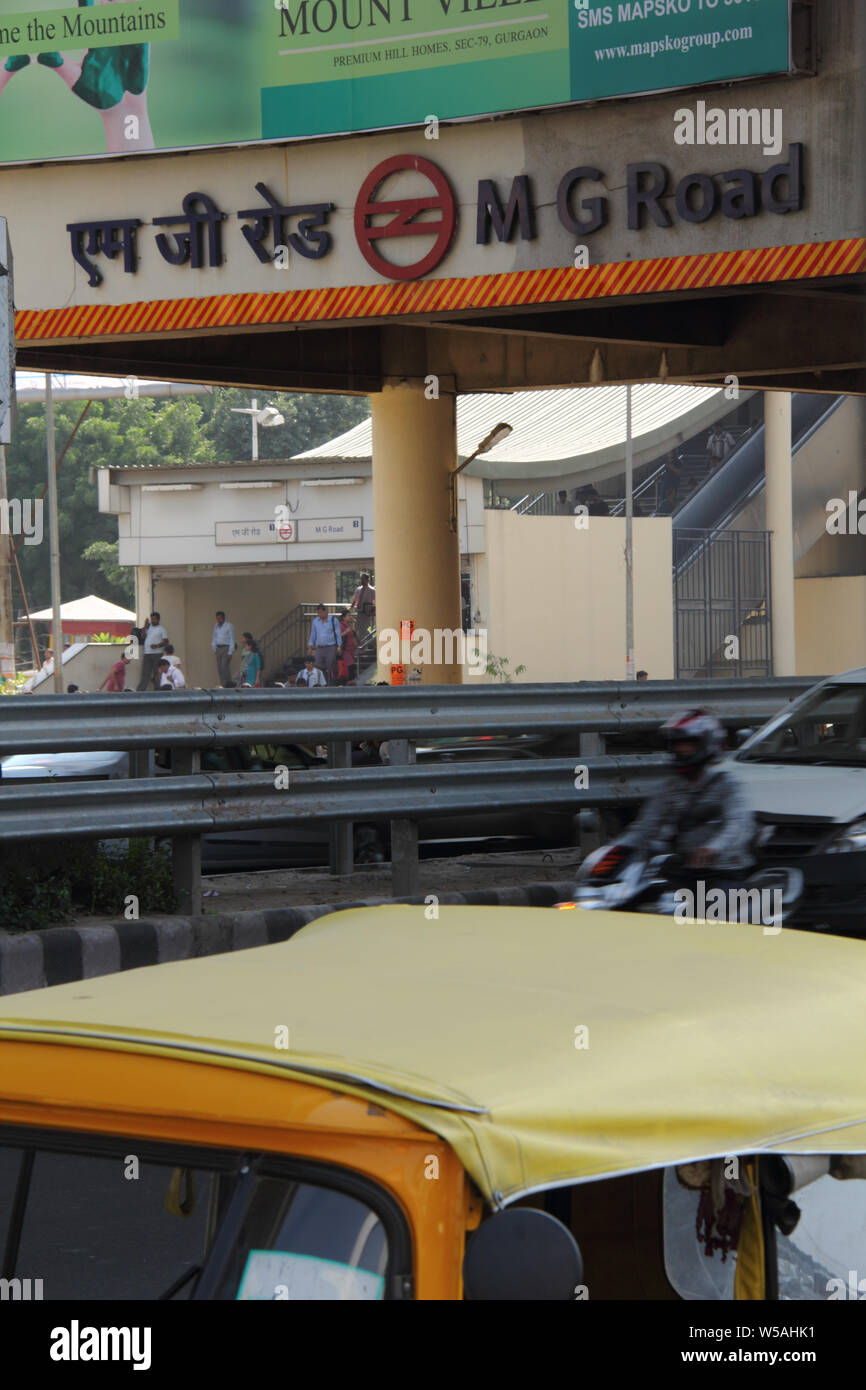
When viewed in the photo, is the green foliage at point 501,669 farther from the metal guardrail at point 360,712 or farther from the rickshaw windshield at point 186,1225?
the rickshaw windshield at point 186,1225

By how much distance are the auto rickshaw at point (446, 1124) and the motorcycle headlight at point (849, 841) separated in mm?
3808

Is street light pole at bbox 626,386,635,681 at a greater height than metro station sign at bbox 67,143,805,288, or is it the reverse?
metro station sign at bbox 67,143,805,288

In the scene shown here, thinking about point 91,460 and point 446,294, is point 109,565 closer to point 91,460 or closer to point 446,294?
point 91,460

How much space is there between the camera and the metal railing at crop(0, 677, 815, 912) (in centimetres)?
727

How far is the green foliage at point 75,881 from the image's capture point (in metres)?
7.43

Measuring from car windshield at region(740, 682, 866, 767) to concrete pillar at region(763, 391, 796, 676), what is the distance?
26.9 metres

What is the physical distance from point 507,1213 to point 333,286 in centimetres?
1350

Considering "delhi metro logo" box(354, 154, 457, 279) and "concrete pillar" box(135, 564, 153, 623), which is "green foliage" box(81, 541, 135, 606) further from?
"delhi metro logo" box(354, 154, 457, 279)

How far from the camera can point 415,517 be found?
19.7 meters

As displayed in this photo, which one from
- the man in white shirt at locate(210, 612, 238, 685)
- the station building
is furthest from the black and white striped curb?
the man in white shirt at locate(210, 612, 238, 685)

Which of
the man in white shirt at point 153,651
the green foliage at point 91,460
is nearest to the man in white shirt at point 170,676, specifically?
the man in white shirt at point 153,651

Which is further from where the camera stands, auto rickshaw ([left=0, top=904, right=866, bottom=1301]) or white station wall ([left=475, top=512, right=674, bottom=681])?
white station wall ([left=475, top=512, right=674, bottom=681])

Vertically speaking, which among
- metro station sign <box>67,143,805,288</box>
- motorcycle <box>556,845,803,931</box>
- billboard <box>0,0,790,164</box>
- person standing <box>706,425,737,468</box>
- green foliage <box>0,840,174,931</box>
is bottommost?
green foliage <box>0,840,174,931</box>

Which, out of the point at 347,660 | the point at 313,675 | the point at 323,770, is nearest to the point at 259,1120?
the point at 323,770
